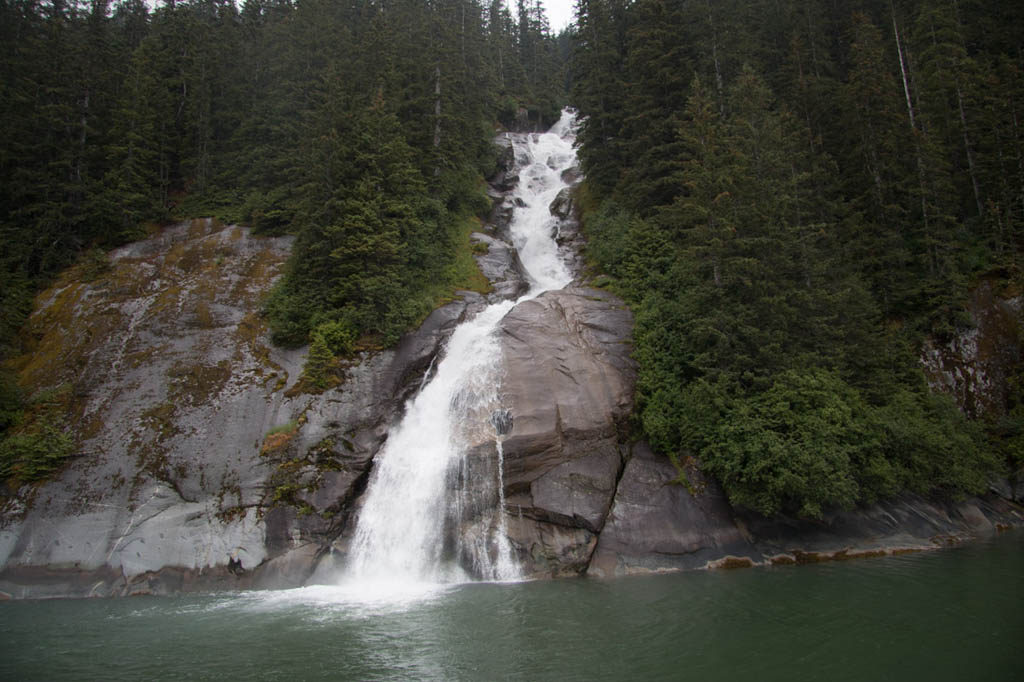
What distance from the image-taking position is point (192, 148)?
30.6m

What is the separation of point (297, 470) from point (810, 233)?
20.0m

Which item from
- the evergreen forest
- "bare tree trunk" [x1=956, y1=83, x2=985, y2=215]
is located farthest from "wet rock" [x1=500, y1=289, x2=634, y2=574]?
"bare tree trunk" [x1=956, y1=83, x2=985, y2=215]

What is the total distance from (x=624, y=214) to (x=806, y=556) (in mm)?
16843

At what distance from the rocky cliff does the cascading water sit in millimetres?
469

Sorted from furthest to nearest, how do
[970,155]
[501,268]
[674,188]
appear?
[501,268]
[674,188]
[970,155]

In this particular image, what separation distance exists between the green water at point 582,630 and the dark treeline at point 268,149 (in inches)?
387

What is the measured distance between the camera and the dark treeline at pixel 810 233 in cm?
1531

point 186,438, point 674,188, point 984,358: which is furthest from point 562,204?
point 186,438

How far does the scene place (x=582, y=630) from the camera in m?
9.97

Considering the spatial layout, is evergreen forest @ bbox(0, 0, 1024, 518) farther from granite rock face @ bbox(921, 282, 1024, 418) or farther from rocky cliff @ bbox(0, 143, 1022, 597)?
rocky cliff @ bbox(0, 143, 1022, 597)

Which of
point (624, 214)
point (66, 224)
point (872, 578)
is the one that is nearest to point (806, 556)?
point (872, 578)

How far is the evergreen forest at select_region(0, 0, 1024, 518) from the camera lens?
53.5ft

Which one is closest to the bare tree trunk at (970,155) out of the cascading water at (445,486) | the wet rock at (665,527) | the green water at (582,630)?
the green water at (582,630)

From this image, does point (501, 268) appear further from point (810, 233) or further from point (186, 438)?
point (186, 438)
